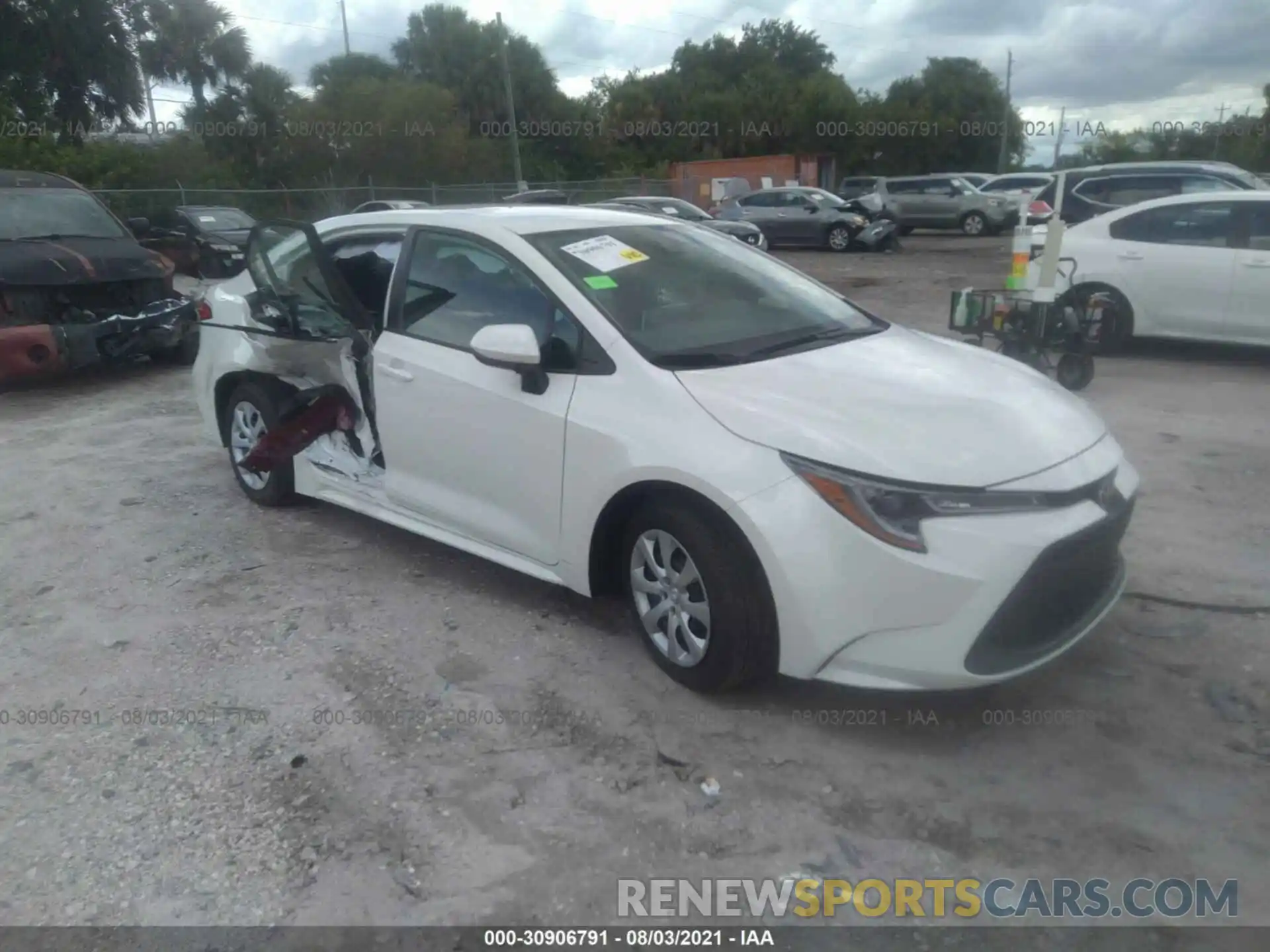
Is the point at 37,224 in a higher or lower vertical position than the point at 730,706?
higher

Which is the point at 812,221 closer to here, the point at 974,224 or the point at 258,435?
the point at 974,224

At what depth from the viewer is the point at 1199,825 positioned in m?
2.91

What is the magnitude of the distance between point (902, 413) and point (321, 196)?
977 inches

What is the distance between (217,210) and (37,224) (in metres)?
10.8

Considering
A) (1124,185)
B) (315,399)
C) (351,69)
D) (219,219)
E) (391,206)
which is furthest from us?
(351,69)

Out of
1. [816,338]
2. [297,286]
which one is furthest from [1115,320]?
[297,286]

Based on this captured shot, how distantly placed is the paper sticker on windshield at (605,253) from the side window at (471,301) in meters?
0.25

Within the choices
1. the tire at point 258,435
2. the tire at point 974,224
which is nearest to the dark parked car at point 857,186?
the tire at point 974,224

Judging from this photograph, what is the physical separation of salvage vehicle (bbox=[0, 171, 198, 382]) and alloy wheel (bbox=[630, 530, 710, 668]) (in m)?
6.78

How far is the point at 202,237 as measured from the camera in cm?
1811

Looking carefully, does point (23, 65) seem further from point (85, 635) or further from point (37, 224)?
point (85, 635)

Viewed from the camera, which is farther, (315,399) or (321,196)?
(321,196)

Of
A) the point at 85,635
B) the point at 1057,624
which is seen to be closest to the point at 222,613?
the point at 85,635

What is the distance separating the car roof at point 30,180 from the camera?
31.4ft
